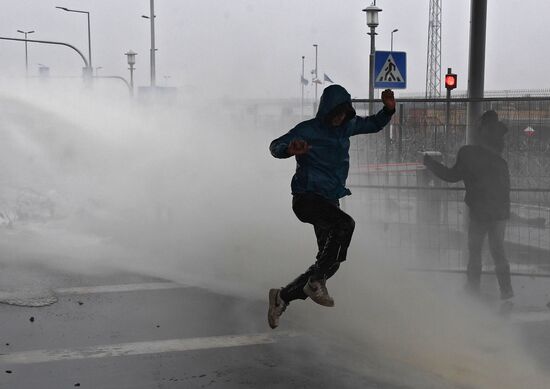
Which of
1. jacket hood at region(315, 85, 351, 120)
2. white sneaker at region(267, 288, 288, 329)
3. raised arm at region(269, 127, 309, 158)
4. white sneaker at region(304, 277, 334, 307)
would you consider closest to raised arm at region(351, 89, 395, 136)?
jacket hood at region(315, 85, 351, 120)

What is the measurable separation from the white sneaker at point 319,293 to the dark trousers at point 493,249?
2.56 metres

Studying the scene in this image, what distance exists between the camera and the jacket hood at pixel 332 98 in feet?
17.6

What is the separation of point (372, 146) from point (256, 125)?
6974 mm

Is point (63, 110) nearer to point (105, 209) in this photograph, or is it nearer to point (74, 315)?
point (105, 209)

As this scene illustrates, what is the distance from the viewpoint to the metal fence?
783 cm

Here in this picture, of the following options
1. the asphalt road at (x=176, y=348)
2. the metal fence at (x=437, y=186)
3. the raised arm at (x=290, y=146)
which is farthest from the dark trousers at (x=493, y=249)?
the raised arm at (x=290, y=146)

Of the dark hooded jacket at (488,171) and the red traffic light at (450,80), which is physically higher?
the red traffic light at (450,80)

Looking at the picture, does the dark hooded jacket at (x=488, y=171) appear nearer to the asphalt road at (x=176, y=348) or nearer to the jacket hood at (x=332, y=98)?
the asphalt road at (x=176, y=348)

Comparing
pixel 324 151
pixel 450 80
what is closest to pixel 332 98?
pixel 324 151

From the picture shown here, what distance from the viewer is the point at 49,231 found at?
1200 centimetres

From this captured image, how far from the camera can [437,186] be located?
8.25m

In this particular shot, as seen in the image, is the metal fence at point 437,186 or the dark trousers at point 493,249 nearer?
the dark trousers at point 493,249

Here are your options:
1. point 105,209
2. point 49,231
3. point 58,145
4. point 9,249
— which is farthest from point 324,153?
point 58,145

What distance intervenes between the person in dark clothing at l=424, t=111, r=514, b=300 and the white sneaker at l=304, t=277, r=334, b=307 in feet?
8.25
